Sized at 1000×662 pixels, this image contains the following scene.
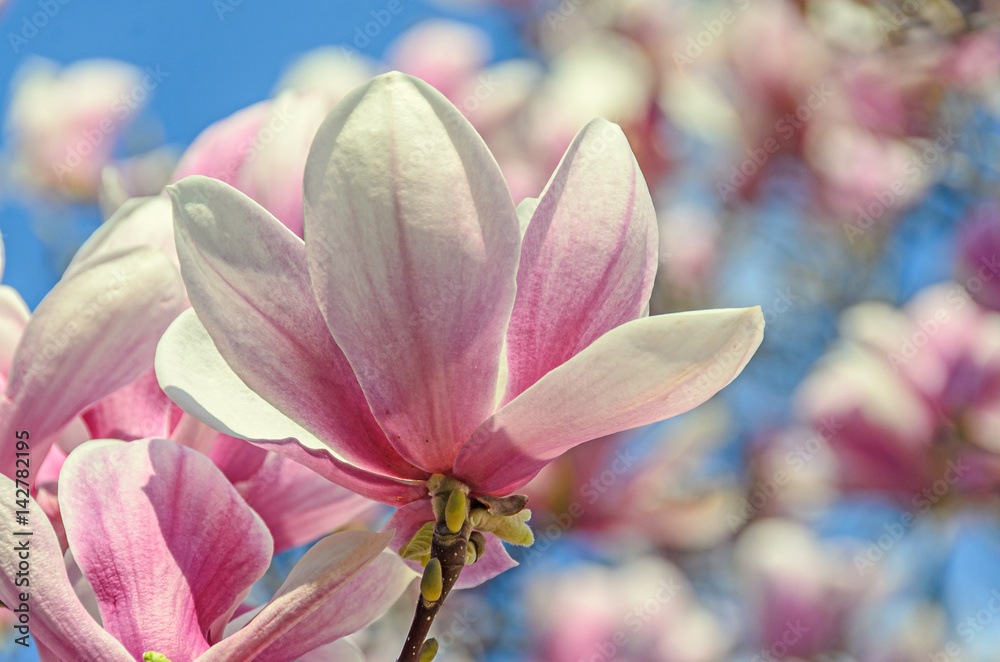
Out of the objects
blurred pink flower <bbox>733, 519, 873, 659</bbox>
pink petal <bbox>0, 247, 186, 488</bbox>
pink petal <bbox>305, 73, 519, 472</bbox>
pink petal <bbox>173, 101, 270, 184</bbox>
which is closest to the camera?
pink petal <bbox>305, 73, 519, 472</bbox>

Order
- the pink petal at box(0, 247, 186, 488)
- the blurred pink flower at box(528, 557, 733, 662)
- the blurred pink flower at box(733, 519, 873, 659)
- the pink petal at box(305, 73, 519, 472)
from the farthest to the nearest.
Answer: the blurred pink flower at box(733, 519, 873, 659), the blurred pink flower at box(528, 557, 733, 662), the pink petal at box(0, 247, 186, 488), the pink petal at box(305, 73, 519, 472)

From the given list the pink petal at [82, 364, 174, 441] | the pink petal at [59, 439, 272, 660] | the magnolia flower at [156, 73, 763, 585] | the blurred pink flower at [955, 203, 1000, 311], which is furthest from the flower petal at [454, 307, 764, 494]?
the blurred pink flower at [955, 203, 1000, 311]

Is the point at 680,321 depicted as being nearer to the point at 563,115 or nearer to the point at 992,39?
the point at 563,115

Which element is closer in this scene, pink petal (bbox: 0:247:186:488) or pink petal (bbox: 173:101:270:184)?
pink petal (bbox: 0:247:186:488)

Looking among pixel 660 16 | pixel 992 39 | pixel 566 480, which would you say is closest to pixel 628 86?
pixel 660 16

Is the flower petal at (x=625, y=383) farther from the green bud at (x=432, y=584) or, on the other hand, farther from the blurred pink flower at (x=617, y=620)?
the blurred pink flower at (x=617, y=620)

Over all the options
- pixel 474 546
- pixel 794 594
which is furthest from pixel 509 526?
pixel 794 594

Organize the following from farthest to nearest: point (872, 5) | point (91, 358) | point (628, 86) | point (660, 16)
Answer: point (660, 16) < point (628, 86) < point (872, 5) < point (91, 358)

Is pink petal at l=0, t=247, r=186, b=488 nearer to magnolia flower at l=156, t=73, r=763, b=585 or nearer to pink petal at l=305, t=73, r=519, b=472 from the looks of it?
magnolia flower at l=156, t=73, r=763, b=585
